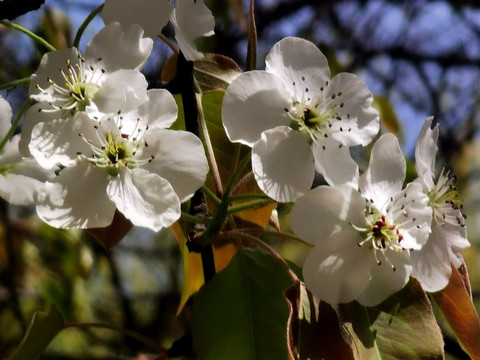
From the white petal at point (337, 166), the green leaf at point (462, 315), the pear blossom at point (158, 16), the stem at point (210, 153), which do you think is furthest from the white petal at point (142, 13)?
the green leaf at point (462, 315)

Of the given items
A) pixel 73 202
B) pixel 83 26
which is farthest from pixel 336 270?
pixel 83 26

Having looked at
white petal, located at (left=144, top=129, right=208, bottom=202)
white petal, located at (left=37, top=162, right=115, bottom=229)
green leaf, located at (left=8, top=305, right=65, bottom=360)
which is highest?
white petal, located at (left=144, top=129, right=208, bottom=202)

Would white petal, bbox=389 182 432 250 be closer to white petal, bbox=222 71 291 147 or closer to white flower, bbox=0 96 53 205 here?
white petal, bbox=222 71 291 147

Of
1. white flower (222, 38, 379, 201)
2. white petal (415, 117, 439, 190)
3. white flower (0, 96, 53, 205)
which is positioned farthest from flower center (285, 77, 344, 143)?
white flower (0, 96, 53, 205)

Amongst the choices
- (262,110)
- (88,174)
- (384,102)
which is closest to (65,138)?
(88,174)

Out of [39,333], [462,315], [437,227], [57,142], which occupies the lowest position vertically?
[39,333]

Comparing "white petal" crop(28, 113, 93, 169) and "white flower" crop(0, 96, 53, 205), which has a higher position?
"white petal" crop(28, 113, 93, 169)

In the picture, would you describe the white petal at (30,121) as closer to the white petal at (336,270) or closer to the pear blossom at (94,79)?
the pear blossom at (94,79)

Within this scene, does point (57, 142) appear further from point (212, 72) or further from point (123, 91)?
point (212, 72)
